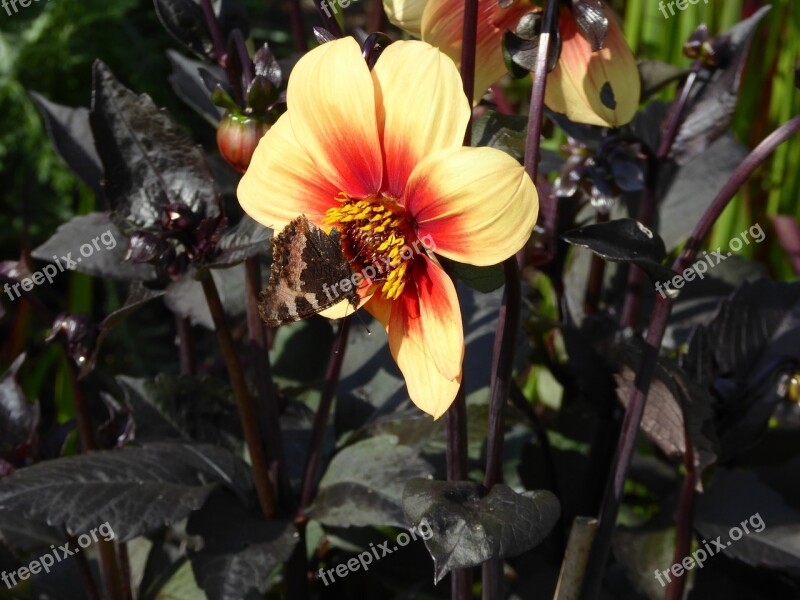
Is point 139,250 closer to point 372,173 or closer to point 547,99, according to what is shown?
point 372,173

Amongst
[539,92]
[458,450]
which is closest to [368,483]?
[458,450]

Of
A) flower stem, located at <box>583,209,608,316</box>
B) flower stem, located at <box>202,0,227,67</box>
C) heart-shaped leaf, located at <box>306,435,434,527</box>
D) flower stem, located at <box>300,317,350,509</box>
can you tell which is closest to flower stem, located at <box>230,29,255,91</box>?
flower stem, located at <box>202,0,227,67</box>

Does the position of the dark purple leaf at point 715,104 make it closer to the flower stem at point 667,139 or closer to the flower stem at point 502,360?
the flower stem at point 667,139

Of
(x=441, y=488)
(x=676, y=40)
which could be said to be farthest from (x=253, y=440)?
(x=676, y=40)

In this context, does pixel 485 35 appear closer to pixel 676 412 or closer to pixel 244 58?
pixel 244 58

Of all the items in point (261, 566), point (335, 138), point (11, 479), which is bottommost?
point (261, 566)

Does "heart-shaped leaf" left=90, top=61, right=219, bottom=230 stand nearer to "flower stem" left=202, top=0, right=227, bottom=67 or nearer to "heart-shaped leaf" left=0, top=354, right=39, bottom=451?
"flower stem" left=202, top=0, right=227, bottom=67
